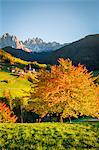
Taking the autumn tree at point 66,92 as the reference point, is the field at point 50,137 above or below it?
below

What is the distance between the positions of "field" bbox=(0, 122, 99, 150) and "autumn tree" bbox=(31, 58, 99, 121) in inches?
699

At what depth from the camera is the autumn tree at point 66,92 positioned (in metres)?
51.6

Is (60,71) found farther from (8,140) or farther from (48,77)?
(8,140)

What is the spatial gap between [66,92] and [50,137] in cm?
2209

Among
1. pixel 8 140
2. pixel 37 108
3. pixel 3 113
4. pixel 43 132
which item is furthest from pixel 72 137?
pixel 3 113

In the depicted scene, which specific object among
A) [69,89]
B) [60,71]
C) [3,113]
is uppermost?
[60,71]

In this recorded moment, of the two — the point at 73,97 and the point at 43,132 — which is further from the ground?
the point at 73,97

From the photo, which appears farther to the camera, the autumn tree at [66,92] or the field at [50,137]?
the autumn tree at [66,92]

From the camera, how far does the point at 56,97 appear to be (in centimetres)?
5122

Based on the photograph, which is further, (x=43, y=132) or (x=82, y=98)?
(x=82, y=98)

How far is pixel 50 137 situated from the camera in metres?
30.3

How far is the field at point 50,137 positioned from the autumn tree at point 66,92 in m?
17.8

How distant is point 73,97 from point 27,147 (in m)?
24.2

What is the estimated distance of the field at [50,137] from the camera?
94.1 feet
